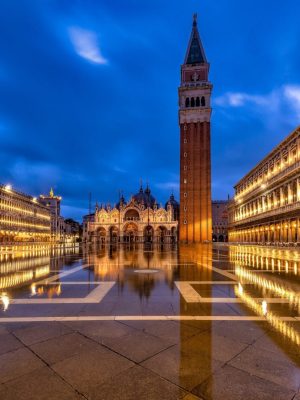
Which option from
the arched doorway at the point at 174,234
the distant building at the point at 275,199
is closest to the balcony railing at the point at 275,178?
the distant building at the point at 275,199

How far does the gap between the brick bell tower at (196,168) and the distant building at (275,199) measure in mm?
10478

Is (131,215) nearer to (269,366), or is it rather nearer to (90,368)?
(90,368)

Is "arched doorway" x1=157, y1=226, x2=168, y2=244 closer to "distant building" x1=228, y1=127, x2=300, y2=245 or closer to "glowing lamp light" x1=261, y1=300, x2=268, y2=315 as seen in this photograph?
"distant building" x1=228, y1=127, x2=300, y2=245

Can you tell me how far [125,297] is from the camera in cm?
731

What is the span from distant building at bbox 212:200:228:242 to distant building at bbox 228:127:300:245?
2188 inches

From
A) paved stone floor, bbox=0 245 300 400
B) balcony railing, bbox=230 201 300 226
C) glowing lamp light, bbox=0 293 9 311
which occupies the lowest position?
glowing lamp light, bbox=0 293 9 311

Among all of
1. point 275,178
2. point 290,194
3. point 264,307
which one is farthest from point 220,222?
point 264,307

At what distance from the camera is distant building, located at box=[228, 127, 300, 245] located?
38.8 m

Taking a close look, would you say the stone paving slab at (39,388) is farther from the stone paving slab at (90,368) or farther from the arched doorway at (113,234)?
the arched doorway at (113,234)

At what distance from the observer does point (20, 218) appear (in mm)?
88188

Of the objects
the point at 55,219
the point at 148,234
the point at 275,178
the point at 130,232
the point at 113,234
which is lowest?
the point at 113,234

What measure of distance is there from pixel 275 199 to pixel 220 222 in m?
83.3

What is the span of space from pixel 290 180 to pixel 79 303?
42.3 meters

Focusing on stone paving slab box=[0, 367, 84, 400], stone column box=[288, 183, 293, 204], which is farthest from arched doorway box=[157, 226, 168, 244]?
stone paving slab box=[0, 367, 84, 400]
